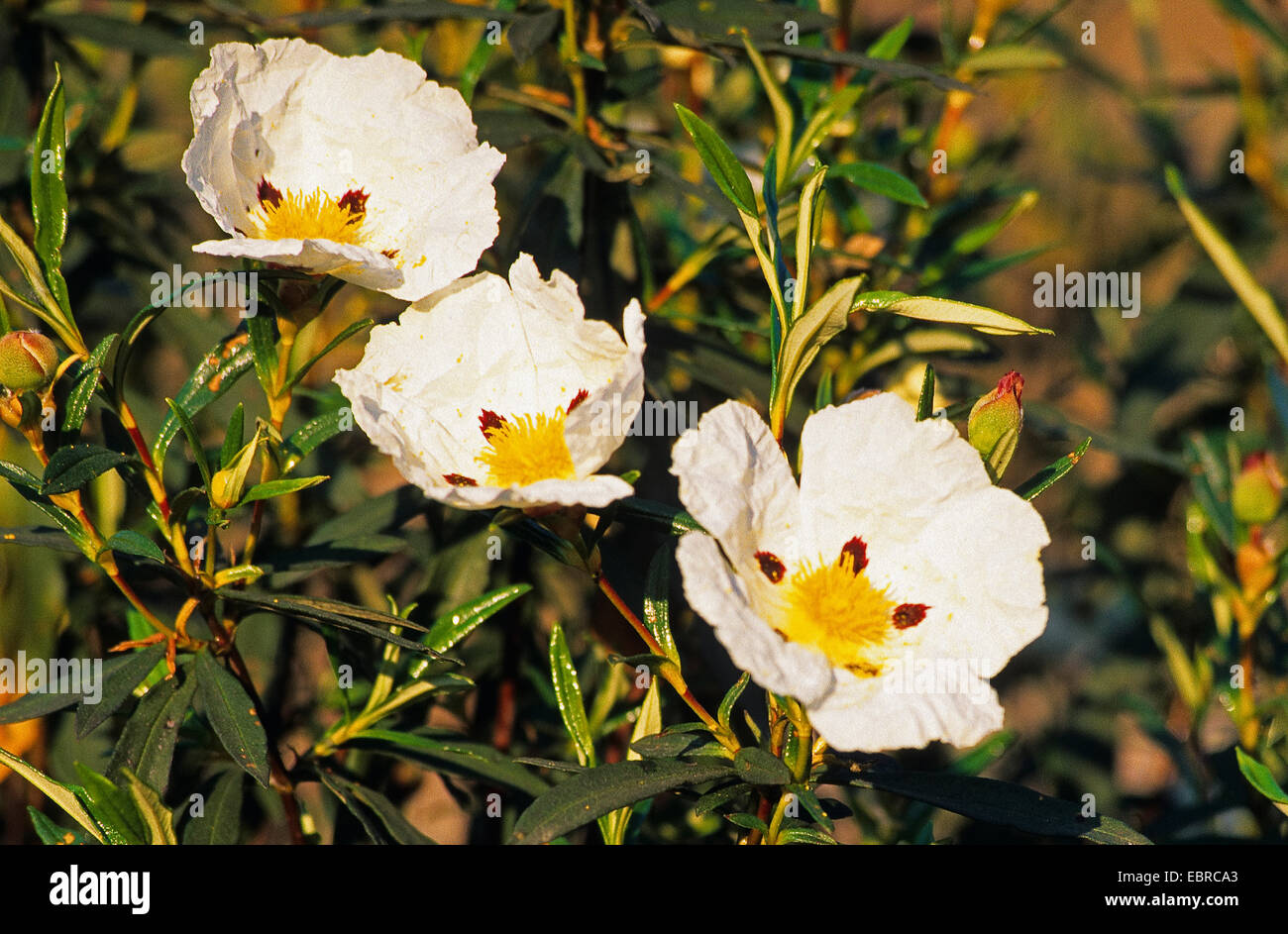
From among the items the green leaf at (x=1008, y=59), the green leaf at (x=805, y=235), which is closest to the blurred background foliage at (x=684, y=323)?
the green leaf at (x=1008, y=59)

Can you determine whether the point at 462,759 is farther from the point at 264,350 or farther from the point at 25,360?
the point at 25,360

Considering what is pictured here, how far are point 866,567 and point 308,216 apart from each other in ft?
2.09

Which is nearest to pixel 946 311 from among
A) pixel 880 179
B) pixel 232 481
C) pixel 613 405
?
pixel 613 405

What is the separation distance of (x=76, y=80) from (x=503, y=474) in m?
1.23

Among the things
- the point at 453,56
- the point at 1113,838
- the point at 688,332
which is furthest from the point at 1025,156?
the point at 1113,838

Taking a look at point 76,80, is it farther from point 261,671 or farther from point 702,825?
point 702,825

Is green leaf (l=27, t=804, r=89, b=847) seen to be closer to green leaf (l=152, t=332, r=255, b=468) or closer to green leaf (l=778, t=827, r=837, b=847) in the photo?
green leaf (l=152, t=332, r=255, b=468)

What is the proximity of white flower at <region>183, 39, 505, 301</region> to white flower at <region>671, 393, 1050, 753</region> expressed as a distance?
0.34m

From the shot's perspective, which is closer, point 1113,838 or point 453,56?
point 1113,838

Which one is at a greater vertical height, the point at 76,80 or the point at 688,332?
the point at 76,80

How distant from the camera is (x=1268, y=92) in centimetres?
211

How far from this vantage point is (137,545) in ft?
3.11

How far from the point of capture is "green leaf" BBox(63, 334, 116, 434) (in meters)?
0.98

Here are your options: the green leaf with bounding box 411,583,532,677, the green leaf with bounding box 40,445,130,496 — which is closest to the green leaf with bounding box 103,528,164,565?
the green leaf with bounding box 40,445,130,496
